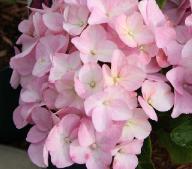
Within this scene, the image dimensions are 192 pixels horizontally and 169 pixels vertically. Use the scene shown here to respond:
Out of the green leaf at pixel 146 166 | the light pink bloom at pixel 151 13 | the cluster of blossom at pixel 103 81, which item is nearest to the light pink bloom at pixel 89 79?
the cluster of blossom at pixel 103 81

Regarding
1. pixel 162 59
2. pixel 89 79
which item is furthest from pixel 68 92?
pixel 162 59

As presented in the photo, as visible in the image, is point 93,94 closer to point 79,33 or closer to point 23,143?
point 79,33

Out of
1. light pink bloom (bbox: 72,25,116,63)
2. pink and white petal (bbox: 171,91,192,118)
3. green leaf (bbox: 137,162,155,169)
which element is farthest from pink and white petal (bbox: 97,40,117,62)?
green leaf (bbox: 137,162,155,169)

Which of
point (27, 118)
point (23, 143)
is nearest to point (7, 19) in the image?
point (23, 143)

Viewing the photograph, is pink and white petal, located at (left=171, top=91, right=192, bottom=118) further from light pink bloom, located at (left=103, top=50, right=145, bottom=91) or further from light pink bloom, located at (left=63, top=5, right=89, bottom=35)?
light pink bloom, located at (left=63, top=5, right=89, bottom=35)

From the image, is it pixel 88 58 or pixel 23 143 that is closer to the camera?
pixel 88 58

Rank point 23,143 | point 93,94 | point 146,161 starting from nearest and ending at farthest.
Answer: point 93,94, point 146,161, point 23,143
